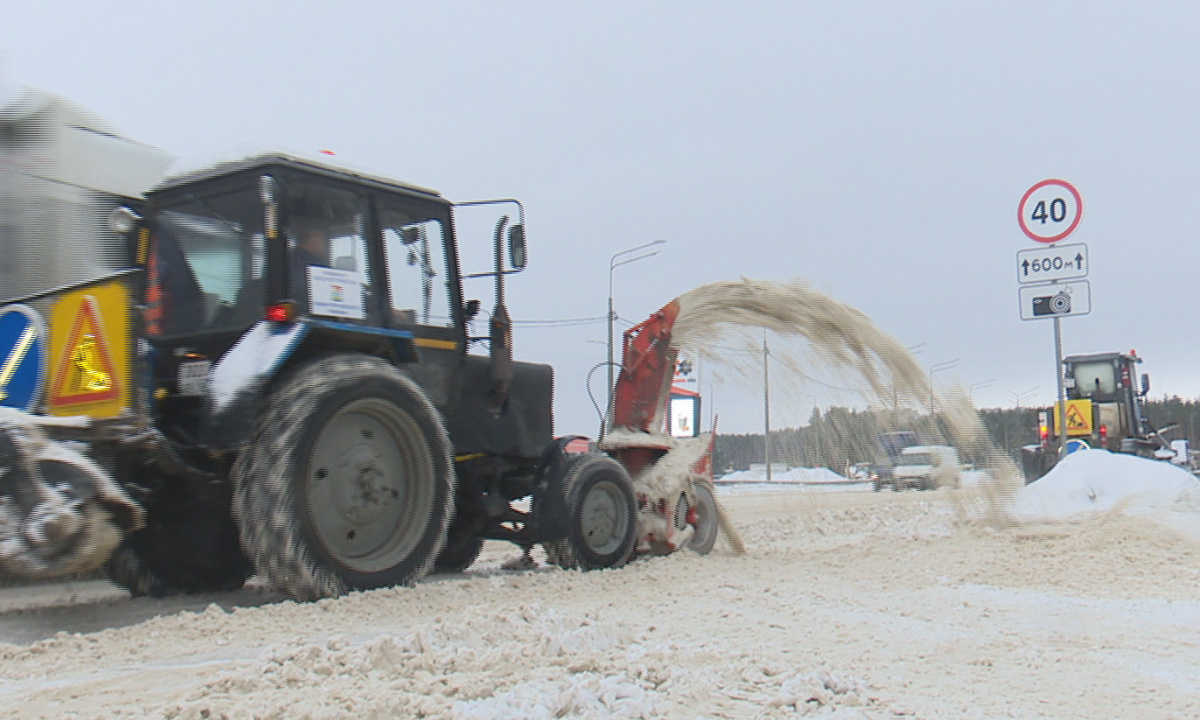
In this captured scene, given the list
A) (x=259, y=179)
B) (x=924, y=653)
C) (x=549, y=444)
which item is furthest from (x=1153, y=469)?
(x=259, y=179)

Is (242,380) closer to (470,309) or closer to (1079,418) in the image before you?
(470,309)

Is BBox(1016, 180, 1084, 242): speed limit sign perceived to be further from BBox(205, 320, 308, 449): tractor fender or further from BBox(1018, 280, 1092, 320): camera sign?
BBox(205, 320, 308, 449): tractor fender

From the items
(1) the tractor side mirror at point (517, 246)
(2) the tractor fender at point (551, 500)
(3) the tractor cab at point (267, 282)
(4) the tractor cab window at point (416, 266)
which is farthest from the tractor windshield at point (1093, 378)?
(3) the tractor cab at point (267, 282)

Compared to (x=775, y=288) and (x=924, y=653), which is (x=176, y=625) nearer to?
(x=924, y=653)

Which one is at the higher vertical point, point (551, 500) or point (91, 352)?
point (91, 352)

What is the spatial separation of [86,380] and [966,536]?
255 inches

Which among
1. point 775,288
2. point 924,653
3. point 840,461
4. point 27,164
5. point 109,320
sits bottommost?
point 924,653

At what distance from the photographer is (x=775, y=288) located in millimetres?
7883

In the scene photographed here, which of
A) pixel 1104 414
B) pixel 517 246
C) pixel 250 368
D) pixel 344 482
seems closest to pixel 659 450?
pixel 517 246

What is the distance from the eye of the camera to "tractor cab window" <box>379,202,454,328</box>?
19.9 feet

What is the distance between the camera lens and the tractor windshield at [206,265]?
214 inches

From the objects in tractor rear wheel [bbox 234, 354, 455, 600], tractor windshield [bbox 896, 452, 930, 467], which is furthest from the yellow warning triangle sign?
tractor windshield [bbox 896, 452, 930, 467]

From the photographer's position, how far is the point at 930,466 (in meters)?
8.06

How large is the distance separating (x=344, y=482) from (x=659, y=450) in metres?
3.30
